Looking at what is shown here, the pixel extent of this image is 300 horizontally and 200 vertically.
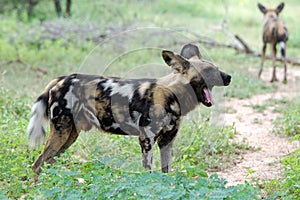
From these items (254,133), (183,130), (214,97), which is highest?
(214,97)

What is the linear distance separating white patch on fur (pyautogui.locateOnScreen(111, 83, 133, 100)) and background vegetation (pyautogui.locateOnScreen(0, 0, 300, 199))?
355mm

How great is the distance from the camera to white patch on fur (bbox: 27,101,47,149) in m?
3.67

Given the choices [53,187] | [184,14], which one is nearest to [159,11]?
[184,14]

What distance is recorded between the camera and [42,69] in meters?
7.92

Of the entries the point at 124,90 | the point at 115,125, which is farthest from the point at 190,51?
the point at 115,125

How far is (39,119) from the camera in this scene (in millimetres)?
3689

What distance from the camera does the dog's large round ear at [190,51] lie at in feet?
11.7

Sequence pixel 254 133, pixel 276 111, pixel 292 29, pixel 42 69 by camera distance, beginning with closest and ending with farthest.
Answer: pixel 254 133 < pixel 276 111 < pixel 42 69 < pixel 292 29

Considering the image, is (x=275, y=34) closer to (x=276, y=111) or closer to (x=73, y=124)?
(x=276, y=111)

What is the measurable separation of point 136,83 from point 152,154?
1.58 feet

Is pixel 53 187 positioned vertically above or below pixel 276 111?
above

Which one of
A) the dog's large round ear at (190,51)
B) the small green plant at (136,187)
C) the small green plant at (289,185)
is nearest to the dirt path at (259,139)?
the small green plant at (289,185)

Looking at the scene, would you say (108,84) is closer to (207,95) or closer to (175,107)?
(175,107)

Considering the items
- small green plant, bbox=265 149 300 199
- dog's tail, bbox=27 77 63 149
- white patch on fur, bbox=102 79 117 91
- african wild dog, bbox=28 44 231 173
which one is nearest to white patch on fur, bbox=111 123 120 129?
african wild dog, bbox=28 44 231 173
